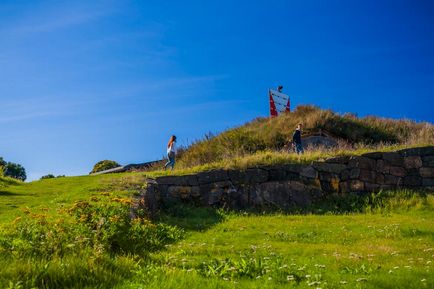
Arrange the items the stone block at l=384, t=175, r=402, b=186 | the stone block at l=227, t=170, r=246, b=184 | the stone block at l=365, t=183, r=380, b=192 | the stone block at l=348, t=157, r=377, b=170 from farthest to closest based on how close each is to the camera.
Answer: the stone block at l=384, t=175, r=402, b=186 → the stone block at l=348, t=157, r=377, b=170 → the stone block at l=365, t=183, r=380, b=192 → the stone block at l=227, t=170, r=246, b=184

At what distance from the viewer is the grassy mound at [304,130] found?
88.5 feet

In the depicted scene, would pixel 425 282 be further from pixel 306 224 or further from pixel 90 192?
pixel 90 192

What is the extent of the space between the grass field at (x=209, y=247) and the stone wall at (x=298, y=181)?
4.37 ft

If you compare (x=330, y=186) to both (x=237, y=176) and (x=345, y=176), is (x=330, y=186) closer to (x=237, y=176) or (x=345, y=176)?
(x=345, y=176)

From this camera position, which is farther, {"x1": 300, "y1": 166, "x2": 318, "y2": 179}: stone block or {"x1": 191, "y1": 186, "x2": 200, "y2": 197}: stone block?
{"x1": 300, "y1": 166, "x2": 318, "y2": 179}: stone block

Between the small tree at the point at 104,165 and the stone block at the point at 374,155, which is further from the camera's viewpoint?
the small tree at the point at 104,165

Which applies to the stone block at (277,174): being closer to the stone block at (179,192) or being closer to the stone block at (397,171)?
the stone block at (179,192)

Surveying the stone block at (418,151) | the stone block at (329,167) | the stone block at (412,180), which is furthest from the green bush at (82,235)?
the stone block at (418,151)

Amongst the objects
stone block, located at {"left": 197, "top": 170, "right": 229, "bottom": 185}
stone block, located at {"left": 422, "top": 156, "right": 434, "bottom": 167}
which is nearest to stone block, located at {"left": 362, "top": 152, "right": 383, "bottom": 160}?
stone block, located at {"left": 422, "top": 156, "right": 434, "bottom": 167}

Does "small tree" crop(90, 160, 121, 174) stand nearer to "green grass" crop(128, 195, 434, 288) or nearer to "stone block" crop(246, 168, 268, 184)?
"stone block" crop(246, 168, 268, 184)

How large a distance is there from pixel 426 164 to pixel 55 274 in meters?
18.1

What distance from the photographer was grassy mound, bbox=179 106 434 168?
88.5 ft

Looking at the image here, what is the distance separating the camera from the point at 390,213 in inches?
672

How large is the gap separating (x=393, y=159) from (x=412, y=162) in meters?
0.78
